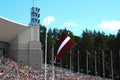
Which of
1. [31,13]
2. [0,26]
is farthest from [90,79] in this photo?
[0,26]

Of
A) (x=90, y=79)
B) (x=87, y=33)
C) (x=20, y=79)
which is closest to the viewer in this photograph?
(x=20, y=79)

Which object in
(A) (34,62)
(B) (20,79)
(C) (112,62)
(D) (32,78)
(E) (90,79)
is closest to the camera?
(B) (20,79)

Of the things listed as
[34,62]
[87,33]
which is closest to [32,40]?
[34,62]

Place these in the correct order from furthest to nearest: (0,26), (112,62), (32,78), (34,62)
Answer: (112,62), (34,62), (0,26), (32,78)

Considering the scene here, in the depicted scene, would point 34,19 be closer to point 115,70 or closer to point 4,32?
point 4,32

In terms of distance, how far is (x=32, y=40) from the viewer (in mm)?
58594

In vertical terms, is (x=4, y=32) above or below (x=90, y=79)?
above

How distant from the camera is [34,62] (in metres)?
57.8

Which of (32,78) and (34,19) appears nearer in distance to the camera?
(32,78)

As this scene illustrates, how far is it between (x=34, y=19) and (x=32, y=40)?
414 cm

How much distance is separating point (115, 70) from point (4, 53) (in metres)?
30.9

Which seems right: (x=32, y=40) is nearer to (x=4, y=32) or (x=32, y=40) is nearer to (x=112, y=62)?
(x=4, y=32)

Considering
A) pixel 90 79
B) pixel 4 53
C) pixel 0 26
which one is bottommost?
pixel 90 79

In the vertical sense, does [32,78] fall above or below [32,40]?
below
